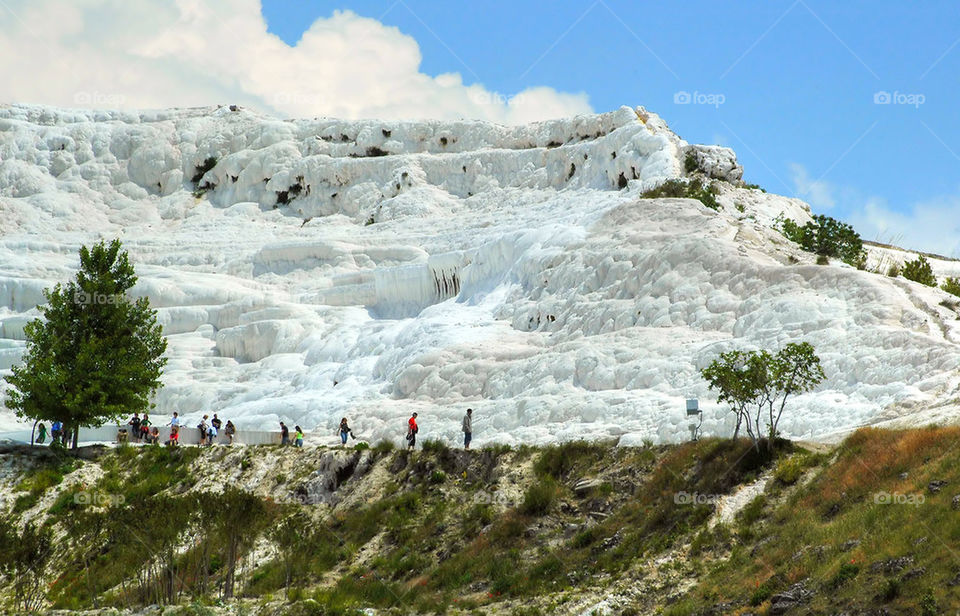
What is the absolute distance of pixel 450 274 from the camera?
4678 centimetres

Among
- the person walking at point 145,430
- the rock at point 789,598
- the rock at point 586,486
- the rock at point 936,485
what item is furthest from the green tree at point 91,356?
the rock at point 936,485

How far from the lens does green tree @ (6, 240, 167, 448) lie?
32000mm

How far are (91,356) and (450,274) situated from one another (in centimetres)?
1829

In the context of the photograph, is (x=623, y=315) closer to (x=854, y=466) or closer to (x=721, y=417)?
(x=721, y=417)

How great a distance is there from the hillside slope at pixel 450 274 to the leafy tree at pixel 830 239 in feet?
7.83

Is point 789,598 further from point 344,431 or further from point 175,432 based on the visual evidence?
point 175,432

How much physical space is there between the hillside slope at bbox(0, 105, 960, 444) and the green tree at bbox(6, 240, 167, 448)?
437cm

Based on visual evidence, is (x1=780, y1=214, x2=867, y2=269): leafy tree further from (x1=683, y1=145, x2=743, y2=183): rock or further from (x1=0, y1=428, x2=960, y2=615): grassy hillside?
(x1=0, y1=428, x2=960, y2=615): grassy hillside

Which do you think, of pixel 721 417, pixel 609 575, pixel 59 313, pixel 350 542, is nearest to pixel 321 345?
pixel 59 313

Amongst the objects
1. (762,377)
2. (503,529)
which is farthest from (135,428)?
(762,377)

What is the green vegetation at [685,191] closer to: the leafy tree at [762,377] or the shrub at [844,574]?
the leafy tree at [762,377]

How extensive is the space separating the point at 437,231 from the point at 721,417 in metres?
32.2

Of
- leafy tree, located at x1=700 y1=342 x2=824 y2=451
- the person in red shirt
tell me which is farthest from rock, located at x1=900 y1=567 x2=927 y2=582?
the person in red shirt

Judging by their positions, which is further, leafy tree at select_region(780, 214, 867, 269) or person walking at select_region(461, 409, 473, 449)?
leafy tree at select_region(780, 214, 867, 269)
